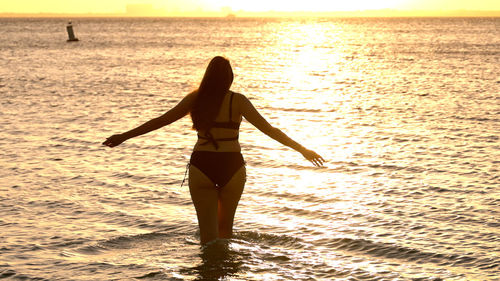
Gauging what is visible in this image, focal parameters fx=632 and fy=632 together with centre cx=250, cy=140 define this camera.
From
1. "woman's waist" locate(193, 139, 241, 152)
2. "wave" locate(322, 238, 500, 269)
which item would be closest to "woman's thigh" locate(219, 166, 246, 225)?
"woman's waist" locate(193, 139, 241, 152)

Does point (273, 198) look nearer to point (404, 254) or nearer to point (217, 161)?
point (404, 254)

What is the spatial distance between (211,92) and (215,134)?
0.42 m

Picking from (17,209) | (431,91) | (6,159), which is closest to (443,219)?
Answer: (17,209)

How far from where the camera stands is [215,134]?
6.13 m

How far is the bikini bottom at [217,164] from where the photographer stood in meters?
6.17

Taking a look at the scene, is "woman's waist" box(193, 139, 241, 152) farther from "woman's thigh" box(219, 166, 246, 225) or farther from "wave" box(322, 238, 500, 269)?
"wave" box(322, 238, 500, 269)

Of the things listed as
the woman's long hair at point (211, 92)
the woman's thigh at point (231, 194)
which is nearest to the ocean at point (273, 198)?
the woman's long hair at point (211, 92)

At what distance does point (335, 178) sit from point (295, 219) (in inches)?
123

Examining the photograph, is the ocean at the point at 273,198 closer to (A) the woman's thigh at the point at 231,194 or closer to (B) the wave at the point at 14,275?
(B) the wave at the point at 14,275

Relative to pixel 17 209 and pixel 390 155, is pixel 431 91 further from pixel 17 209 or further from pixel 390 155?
pixel 17 209

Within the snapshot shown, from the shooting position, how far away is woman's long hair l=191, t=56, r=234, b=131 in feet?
19.5

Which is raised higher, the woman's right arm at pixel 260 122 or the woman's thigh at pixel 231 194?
the woman's right arm at pixel 260 122

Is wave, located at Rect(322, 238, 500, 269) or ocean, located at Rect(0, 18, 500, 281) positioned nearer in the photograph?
ocean, located at Rect(0, 18, 500, 281)

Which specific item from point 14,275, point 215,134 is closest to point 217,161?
point 215,134
